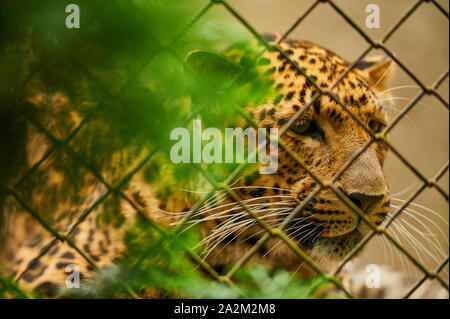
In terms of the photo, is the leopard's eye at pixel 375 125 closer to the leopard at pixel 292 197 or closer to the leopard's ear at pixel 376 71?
the leopard at pixel 292 197

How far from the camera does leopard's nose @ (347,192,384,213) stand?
2.03 metres

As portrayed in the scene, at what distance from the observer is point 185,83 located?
974 millimetres

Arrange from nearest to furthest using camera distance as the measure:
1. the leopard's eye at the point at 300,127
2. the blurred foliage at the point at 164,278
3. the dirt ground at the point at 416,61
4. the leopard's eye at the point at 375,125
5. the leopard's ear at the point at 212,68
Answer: the leopard's ear at the point at 212,68 < the blurred foliage at the point at 164,278 < the leopard's eye at the point at 300,127 < the leopard's eye at the point at 375,125 < the dirt ground at the point at 416,61

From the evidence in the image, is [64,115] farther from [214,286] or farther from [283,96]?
[283,96]

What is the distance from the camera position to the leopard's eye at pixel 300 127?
7.31ft

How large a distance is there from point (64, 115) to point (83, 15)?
260mm

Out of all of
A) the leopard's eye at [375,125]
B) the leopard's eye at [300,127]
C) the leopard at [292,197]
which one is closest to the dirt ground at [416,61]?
the leopard's eye at [375,125]

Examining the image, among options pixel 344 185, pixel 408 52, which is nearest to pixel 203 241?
pixel 344 185

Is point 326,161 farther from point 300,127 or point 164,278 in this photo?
point 164,278

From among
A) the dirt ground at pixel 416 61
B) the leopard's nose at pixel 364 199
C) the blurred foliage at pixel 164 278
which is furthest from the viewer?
the dirt ground at pixel 416 61

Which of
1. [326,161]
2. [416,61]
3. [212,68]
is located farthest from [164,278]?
[416,61]

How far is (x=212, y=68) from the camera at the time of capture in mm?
1332

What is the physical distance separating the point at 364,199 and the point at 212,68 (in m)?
0.98

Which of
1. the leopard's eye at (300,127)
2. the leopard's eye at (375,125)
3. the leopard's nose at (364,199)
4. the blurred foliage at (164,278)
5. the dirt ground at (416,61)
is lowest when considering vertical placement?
the blurred foliage at (164,278)
